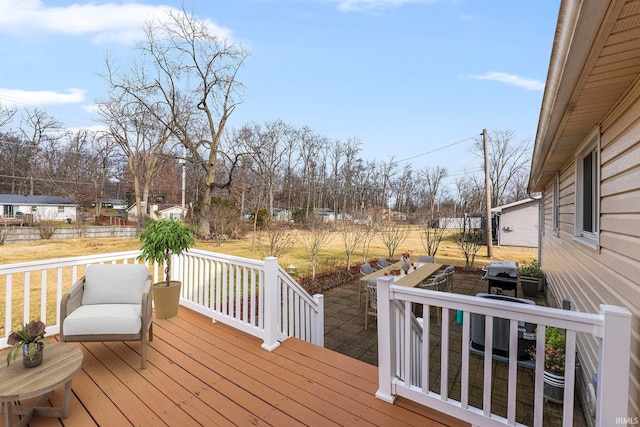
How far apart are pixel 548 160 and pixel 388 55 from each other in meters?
8.48

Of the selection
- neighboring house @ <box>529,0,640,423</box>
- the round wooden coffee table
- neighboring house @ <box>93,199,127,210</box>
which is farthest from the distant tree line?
the round wooden coffee table

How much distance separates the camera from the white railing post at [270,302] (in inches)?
125

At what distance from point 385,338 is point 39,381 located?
232cm

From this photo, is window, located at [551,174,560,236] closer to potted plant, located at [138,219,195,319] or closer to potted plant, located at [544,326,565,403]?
potted plant, located at [544,326,565,403]

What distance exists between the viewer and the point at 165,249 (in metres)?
4.00

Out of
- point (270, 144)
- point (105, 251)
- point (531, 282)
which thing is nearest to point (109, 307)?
point (531, 282)

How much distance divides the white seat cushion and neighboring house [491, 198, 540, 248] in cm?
1757

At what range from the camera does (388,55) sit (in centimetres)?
1123

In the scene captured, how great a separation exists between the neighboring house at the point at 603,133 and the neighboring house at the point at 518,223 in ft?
49.0

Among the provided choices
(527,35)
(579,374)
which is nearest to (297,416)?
(579,374)

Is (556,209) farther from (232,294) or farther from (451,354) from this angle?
(232,294)

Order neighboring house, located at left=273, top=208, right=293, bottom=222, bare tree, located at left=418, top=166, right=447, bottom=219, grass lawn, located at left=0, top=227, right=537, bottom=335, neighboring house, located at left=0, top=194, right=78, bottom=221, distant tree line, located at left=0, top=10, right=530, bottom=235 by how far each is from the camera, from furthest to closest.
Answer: bare tree, located at left=418, top=166, right=447, bottom=219 < neighboring house, located at left=0, top=194, right=78, bottom=221 < neighboring house, located at left=273, top=208, right=293, bottom=222 < distant tree line, located at left=0, top=10, right=530, bottom=235 < grass lawn, located at left=0, top=227, right=537, bottom=335

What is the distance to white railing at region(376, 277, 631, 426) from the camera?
4.60 feet

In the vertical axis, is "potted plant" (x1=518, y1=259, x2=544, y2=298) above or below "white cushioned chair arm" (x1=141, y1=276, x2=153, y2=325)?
below
